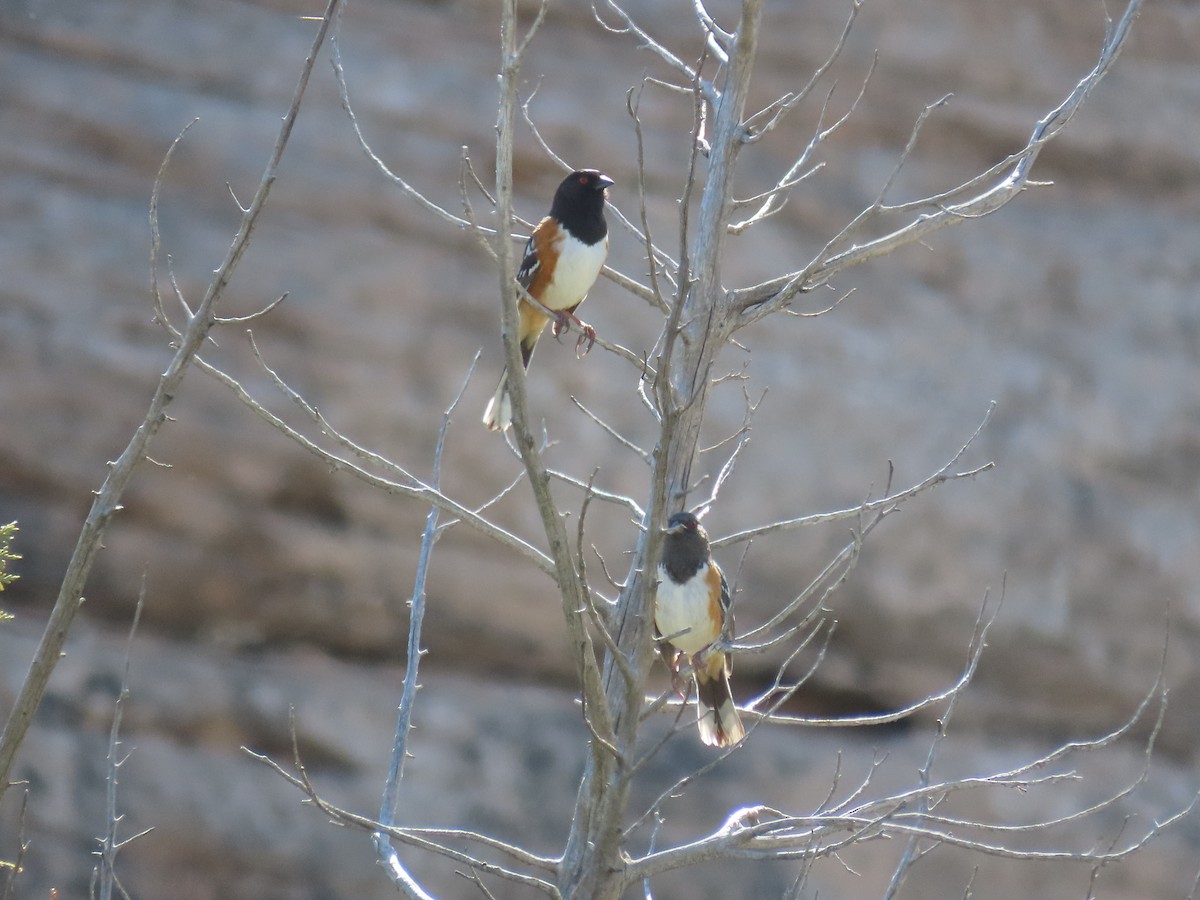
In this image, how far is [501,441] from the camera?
8039mm

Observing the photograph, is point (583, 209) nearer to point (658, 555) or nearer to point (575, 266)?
point (575, 266)

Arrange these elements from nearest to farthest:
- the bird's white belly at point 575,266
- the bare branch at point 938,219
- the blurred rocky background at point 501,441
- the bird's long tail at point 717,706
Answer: the bare branch at point 938,219 → the bird's long tail at point 717,706 → the bird's white belly at point 575,266 → the blurred rocky background at point 501,441

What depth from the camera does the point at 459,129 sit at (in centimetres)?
871

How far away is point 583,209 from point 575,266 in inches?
8.0

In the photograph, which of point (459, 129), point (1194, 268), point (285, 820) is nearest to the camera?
point (285, 820)

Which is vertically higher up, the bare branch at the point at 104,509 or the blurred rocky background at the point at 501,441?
the bare branch at the point at 104,509

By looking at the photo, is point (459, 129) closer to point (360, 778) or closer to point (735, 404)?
point (735, 404)

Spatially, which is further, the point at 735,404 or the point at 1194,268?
the point at 1194,268

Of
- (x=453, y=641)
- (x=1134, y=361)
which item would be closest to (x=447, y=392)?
(x=453, y=641)

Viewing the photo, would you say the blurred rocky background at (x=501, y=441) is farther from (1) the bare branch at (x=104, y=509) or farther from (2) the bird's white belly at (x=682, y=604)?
(1) the bare branch at (x=104, y=509)

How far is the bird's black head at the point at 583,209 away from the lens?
182 inches

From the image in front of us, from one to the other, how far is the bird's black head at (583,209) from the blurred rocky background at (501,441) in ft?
12.0

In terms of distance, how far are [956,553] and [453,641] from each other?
3168 millimetres

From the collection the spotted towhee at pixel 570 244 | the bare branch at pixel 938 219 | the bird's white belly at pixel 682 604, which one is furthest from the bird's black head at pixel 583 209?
the bare branch at pixel 938 219
